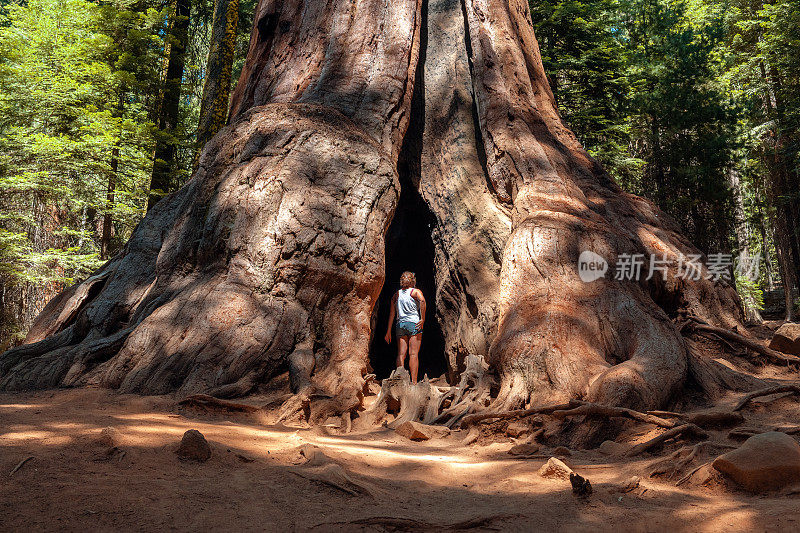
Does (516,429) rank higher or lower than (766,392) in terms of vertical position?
lower

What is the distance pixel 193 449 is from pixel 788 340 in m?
6.76

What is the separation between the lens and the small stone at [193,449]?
2.72 metres

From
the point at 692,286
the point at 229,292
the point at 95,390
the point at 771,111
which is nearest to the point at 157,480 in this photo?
the point at 95,390

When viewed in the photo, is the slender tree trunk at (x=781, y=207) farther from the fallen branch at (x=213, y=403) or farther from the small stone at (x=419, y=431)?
the fallen branch at (x=213, y=403)

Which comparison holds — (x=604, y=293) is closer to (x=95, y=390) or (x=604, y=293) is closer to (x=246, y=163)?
(x=246, y=163)

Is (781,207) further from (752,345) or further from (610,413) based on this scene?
(610,413)

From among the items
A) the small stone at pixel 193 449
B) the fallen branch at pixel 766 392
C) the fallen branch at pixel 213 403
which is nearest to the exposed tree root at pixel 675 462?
the fallen branch at pixel 766 392

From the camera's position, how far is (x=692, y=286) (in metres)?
6.55

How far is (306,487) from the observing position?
101 inches

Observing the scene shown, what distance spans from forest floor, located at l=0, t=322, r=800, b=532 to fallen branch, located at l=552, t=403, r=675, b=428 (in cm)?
8

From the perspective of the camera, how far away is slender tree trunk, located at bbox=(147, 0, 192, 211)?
1314 centimetres

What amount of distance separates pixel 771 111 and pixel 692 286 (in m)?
13.0
